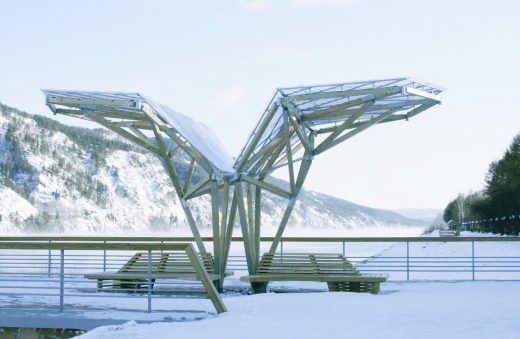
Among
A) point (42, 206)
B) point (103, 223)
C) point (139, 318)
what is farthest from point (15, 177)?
point (139, 318)

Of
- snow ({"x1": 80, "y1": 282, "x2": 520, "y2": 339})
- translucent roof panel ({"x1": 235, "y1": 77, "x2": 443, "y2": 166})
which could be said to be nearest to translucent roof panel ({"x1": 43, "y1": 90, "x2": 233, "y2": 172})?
translucent roof panel ({"x1": 235, "y1": 77, "x2": 443, "y2": 166})

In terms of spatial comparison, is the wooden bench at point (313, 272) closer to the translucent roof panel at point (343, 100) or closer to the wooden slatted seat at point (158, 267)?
the wooden slatted seat at point (158, 267)

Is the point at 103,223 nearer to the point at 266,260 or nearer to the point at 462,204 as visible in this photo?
the point at 462,204

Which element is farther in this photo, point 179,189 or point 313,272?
point 179,189

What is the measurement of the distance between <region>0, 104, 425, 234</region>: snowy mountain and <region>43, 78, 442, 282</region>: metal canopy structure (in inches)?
5495

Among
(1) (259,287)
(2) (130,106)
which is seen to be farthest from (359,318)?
(2) (130,106)

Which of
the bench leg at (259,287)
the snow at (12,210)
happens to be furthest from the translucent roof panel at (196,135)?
the snow at (12,210)

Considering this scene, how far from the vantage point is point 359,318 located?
1130 centimetres

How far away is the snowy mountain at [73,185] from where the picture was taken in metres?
165

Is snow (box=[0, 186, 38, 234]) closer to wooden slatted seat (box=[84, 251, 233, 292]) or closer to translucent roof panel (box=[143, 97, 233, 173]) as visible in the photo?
translucent roof panel (box=[143, 97, 233, 173])

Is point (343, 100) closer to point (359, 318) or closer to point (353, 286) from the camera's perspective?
point (353, 286)

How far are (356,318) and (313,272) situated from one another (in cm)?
572

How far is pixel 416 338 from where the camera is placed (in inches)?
372

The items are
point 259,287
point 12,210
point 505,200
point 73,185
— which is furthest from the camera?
point 73,185
